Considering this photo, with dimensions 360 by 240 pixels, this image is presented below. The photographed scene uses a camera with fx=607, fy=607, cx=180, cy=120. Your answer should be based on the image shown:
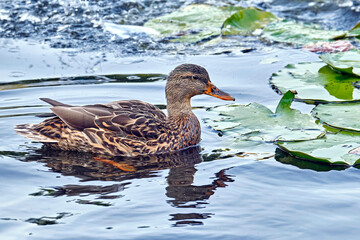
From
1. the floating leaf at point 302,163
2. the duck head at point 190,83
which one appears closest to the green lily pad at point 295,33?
the duck head at point 190,83

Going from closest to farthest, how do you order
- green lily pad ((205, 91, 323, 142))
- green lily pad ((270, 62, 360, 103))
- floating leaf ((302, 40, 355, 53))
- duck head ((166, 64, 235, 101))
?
green lily pad ((205, 91, 323, 142)), duck head ((166, 64, 235, 101)), green lily pad ((270, 62, 360, 103)), floating leaf ((302, 40, 355, 53))

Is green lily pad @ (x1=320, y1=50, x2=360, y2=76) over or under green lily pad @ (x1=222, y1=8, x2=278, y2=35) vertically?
under

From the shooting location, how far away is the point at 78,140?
7.06 m

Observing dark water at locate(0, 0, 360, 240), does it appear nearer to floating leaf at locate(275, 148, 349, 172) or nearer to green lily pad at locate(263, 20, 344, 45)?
floating leaf at locate(275, 148, 349, 172)

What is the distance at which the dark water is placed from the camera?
201 inches

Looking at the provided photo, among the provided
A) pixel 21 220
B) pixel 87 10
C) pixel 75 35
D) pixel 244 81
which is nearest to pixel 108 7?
pixel 87 10

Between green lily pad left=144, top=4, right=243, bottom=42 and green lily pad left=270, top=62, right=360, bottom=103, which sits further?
green lily pad left=144, top=4, right=243, bottom=42

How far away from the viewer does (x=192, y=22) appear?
12.1 metres

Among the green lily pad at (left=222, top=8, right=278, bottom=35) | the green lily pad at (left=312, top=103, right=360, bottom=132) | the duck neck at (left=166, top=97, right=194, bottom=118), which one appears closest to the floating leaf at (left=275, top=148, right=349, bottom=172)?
the green lily pad at (left=312, top=103, right=360, bottom=132)

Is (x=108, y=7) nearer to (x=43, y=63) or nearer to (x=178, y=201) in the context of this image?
(x=43, y=63)

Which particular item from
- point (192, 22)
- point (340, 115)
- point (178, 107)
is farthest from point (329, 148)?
point (192, 22)

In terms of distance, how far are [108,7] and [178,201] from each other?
28.1ft

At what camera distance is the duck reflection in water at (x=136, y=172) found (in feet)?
18.7

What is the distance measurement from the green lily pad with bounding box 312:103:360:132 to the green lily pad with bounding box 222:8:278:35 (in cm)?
418
